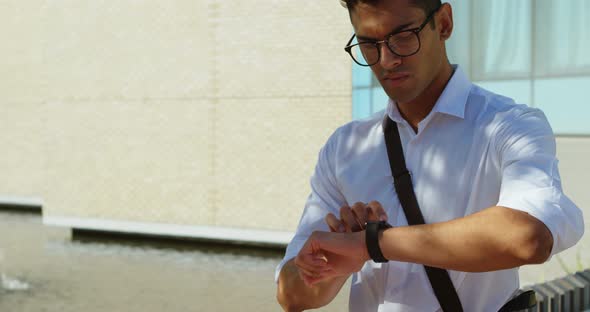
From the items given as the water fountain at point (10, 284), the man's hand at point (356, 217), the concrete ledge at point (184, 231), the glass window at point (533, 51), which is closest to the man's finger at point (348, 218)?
the man's hand at point (356, 217)

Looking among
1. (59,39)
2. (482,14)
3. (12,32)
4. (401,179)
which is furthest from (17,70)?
(401,179)

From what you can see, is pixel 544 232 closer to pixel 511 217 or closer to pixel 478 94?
pixel 511 217

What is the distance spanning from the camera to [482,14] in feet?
29.8

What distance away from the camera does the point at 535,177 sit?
1.47 meters

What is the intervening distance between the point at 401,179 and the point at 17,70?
16955 mm

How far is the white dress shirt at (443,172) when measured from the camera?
5.14ft

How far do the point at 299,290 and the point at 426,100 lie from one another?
0.54 meters

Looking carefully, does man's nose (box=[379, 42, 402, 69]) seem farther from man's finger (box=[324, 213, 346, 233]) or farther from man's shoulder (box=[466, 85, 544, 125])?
man's finger (box=[324, 213, 346, 233])

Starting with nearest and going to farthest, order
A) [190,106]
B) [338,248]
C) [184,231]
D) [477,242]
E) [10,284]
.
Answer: [477,242] → [338,248] → [10,284] → [190,106] → [184,231]

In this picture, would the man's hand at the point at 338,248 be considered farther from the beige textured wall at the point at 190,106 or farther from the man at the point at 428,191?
the beige textured wall at the point at 190,106

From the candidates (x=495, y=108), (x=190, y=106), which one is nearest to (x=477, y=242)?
(x=495, y=108)

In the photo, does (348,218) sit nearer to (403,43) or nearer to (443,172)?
(443,172)

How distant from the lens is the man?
1438 mm

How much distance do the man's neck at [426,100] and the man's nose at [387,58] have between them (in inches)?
6.3
